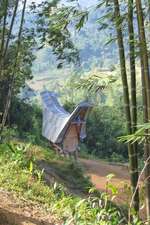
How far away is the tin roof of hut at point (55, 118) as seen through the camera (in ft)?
37.4

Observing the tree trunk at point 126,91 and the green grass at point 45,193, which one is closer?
the green grass at point 45,193

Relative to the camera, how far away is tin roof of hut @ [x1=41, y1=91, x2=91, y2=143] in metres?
11.4

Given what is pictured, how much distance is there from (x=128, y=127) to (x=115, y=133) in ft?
64.3

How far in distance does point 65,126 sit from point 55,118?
1454 millimetres

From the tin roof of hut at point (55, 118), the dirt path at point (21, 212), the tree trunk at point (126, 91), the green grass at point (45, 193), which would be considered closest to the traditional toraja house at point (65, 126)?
the tin roof of hut at point (55, 118)

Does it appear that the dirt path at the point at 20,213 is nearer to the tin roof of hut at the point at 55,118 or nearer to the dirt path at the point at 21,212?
the dirt path at the point at 21,212

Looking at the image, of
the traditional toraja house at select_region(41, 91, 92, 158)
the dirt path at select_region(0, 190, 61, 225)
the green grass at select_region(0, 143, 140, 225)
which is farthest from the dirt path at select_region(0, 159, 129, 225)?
the traditional toraja house at select_region(41, 91, 92, 158)

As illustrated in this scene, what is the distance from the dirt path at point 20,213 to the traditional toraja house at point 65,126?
239 inches

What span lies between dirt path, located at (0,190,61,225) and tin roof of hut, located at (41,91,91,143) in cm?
606

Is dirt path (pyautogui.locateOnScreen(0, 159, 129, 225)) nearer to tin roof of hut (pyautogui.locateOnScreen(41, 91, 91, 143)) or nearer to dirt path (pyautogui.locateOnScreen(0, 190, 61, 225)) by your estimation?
dirt path (pyautogui.locateOnScreen(0, 190, 61, 225))

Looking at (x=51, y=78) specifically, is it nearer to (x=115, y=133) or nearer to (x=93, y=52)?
(x=93, y=52)

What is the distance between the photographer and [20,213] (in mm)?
4379

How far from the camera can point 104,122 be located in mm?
24172

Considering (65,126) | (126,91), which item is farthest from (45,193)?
(65,126)
